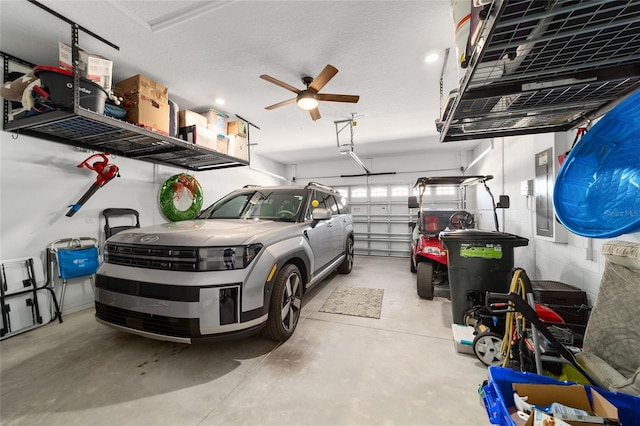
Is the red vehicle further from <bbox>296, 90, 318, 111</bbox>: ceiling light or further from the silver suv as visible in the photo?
<bbox>296, 90, 318, 111</bbox>: ceiling light

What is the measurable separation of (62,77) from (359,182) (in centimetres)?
707

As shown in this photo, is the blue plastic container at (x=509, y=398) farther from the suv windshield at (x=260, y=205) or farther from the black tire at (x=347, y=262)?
the black tire at (x=347, y=262)

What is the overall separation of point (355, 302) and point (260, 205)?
1.91 metres

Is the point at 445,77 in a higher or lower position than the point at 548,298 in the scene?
higher

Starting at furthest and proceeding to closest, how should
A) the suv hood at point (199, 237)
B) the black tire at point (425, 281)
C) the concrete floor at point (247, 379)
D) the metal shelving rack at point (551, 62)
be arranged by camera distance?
the black tire at point (425, 281) < the suv hood at point (199, 237) < the concrete floor at point (247, 379) < the metal shelving rack at point (551, 62)

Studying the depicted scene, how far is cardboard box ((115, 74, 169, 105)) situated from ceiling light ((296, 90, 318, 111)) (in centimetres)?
181

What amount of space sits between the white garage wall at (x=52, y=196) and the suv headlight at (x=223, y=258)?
265 cm

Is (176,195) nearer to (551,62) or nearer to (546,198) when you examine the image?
(551,62)

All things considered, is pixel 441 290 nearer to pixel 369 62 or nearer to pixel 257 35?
pixel 369 62

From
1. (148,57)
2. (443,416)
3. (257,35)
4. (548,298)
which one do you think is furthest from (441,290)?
(148,57)

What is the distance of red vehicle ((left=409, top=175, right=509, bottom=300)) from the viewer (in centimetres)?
354

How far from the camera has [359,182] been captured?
8.18m

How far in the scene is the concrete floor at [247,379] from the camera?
1478mm

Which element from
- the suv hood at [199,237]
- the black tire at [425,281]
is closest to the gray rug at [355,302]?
the black tire at [425,281]
